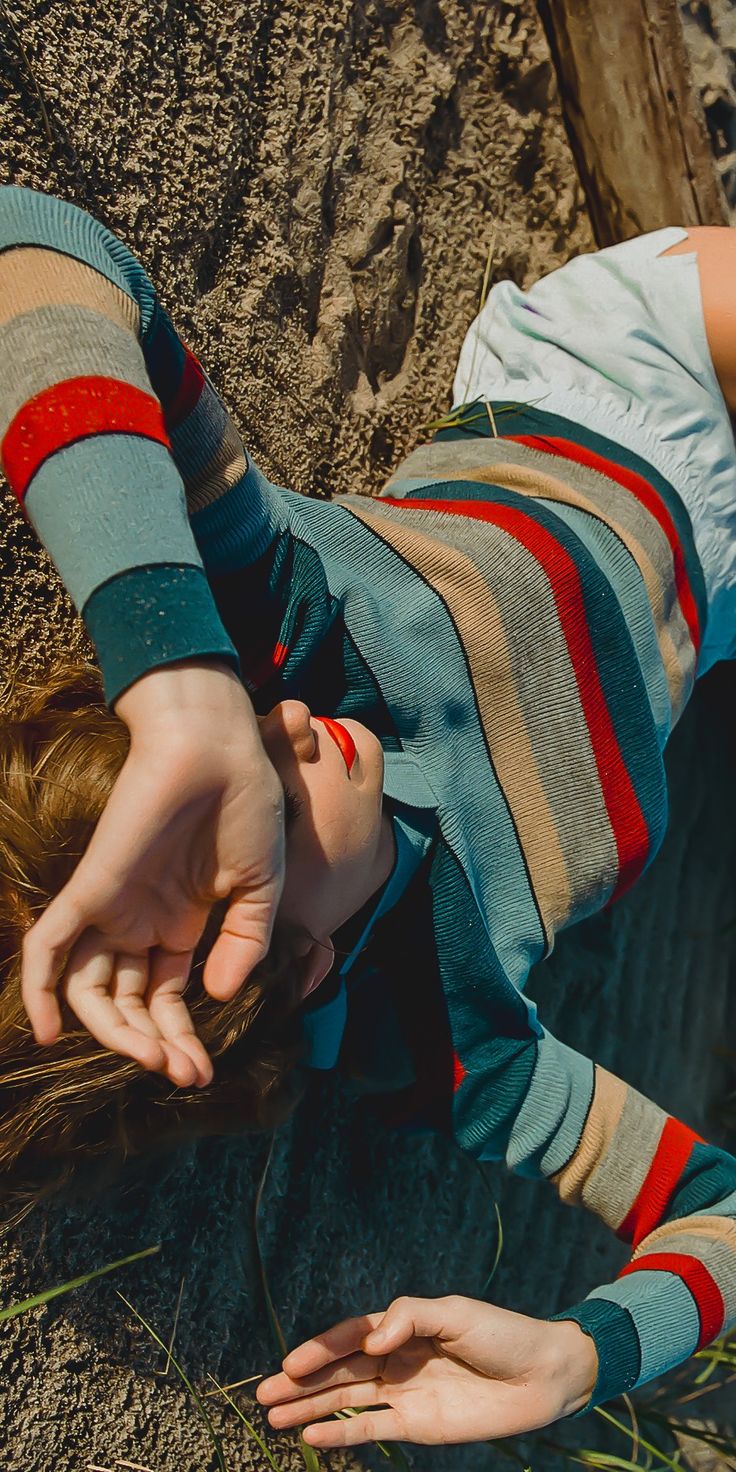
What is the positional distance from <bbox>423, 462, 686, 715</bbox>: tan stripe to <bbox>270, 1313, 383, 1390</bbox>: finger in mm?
737

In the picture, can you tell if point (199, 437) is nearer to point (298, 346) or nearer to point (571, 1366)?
point (298, 346)

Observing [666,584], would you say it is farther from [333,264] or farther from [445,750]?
[333,264]

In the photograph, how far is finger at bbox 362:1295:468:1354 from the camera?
966 millimetres

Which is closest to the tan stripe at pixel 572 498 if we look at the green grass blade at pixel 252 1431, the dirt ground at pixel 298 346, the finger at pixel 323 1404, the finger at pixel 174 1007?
the dirt ground at pixel 298 346

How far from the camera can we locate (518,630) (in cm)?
107

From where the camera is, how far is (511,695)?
1076 millimetres

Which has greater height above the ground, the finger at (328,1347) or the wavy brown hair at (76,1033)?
the wavy brown hair at (76,1033)

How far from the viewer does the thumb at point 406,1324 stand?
95 cm

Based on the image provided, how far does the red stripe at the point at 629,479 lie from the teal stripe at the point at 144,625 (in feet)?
2.26

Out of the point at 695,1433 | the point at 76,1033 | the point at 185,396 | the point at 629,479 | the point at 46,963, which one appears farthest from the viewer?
the point at 695,1433

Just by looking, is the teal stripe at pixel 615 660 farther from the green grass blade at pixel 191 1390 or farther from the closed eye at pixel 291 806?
the green grass blade at pixel 191 1390

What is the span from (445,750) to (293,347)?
54 cm

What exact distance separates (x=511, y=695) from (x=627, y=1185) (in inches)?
20.1

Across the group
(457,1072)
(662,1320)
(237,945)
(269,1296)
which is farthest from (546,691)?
(269,1296)
